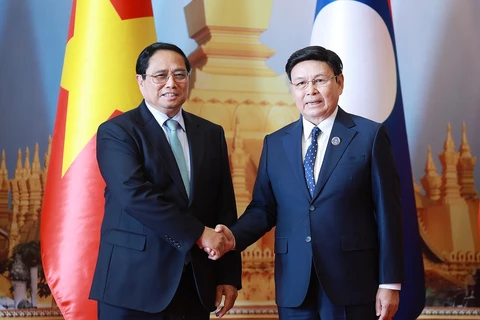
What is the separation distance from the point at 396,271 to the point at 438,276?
5.27ft

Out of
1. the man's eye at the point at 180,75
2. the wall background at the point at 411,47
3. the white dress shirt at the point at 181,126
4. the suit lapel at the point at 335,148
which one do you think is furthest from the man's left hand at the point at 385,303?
the wall background at the point at 411,47

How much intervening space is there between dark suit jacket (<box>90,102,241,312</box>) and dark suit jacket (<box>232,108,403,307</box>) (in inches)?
10.5

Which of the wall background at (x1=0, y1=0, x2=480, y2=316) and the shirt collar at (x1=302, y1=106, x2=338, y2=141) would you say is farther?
the wall background at (x1=0, y1=0, x2=480, y2=316)

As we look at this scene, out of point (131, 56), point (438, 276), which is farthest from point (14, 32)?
point (438, 276)

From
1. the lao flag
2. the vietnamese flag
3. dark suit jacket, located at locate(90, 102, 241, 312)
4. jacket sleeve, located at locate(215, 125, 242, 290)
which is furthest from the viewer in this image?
the lao flag

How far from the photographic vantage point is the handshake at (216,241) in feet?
6.11

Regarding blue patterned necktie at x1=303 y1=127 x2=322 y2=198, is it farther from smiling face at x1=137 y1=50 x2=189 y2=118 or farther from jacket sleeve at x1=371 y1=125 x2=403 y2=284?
smiling face at x1=137 y1=50 x2=189 y2=118

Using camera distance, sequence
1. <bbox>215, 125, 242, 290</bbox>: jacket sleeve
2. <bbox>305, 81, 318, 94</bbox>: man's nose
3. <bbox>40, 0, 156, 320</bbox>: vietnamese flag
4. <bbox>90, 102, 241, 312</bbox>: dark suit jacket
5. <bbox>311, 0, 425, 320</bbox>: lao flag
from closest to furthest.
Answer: <bbox>90, 102, 241, 312</bbox>: dark suit jacket, <bbox>305, 81, 318, 94</bbox>: man's nose, <bbox>215, 125, 242, 290</bbox>: jacket sleeve, <bbox>40, 0, 156, 320</bbox>: vietnamese flag, <bbox>311, 0, 425, 320</bbox>: lao flag

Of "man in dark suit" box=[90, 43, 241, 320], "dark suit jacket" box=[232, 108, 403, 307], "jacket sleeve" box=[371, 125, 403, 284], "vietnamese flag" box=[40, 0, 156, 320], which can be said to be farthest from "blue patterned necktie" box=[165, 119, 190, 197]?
"vietnamese flag" box=[40, 0, 156, 320]

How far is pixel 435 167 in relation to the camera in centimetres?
340

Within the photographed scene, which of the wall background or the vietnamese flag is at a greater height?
the wall background

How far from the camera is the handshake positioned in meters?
1.86

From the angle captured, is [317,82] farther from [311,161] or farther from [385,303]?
[385,303]

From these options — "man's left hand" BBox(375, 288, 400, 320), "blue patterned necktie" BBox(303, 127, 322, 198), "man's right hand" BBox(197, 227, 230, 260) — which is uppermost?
"blue patterned necktie" BBox(303, 127, 322, 198)
